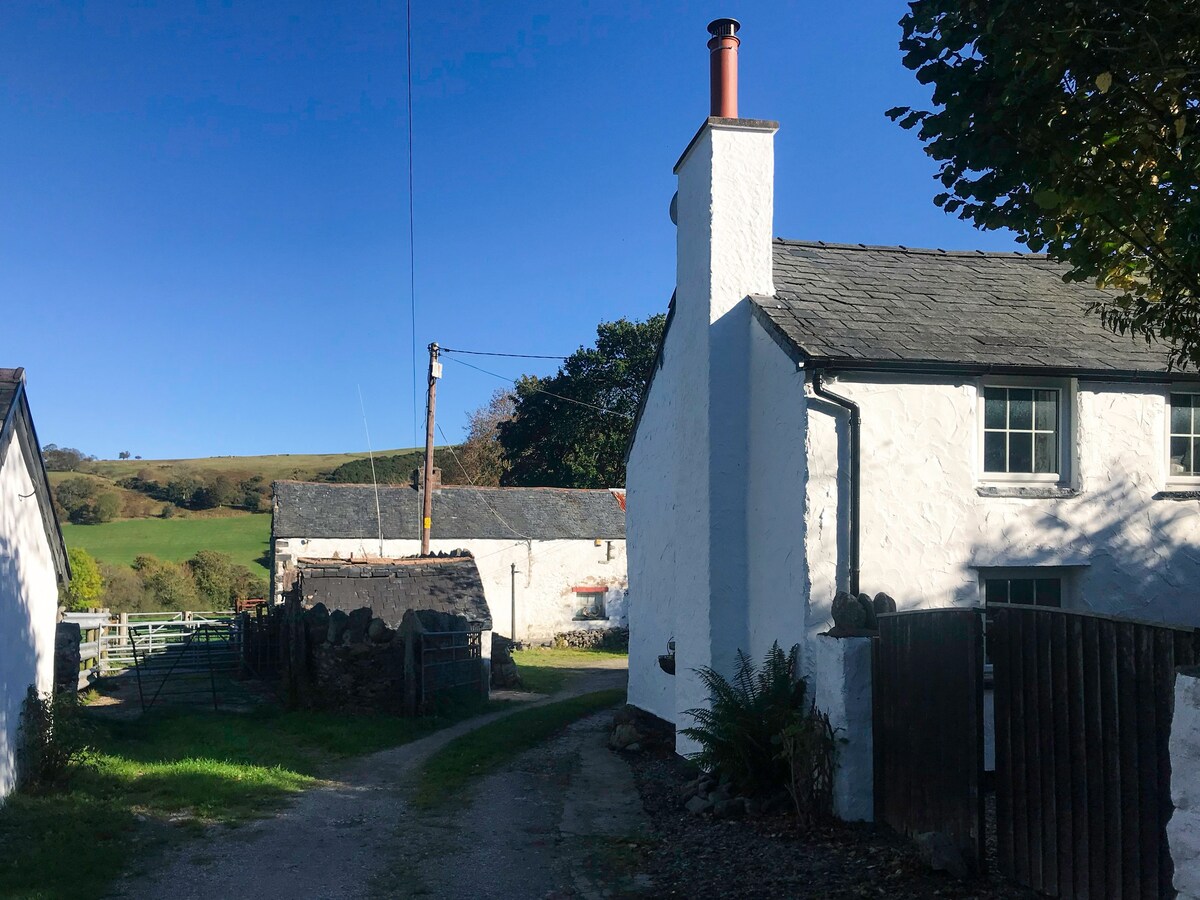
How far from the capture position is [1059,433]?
34.8ft

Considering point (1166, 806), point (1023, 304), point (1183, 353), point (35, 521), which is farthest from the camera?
point (1023, 304)

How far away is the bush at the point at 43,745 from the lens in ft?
33.4

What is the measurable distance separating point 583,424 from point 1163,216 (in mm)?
38604

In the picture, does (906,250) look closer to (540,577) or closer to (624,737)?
(624,737)

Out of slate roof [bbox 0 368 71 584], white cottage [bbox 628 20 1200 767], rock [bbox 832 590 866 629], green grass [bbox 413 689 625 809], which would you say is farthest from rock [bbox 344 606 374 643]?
rock [bbox 832 590 866 629]

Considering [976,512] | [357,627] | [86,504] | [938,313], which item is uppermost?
[938,313]

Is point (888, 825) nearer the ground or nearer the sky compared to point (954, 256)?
nearer the ground

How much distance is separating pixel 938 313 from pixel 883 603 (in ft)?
13.2

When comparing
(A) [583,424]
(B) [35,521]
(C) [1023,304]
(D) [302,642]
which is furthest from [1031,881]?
(A) [583,424]

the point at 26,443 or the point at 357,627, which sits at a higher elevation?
the point at 26,443

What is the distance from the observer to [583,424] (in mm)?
44594

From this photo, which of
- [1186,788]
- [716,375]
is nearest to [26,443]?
[716,375]

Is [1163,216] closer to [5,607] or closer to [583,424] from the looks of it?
[5,607]

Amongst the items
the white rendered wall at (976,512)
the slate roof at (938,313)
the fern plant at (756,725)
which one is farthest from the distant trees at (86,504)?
the white rendered wall at (976,512)
